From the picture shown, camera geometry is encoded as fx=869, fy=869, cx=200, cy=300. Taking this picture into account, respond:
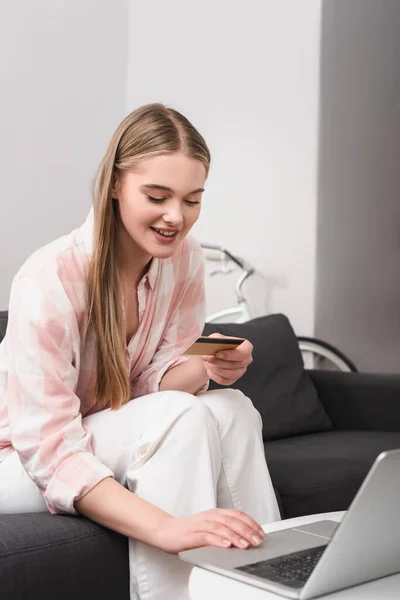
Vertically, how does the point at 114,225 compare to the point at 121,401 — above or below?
above

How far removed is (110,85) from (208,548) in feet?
10.1

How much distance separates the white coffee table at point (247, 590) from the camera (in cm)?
91

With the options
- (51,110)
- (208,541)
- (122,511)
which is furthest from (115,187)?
(51,110)

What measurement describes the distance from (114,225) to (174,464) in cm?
44

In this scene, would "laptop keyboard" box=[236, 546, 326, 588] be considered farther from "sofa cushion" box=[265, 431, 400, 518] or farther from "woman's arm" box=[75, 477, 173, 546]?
"sofa cushion" box=[265, 431, 400, 518]

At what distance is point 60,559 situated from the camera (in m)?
1.30

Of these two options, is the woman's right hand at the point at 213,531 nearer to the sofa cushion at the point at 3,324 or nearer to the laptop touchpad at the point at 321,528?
the laptop touchpad at the point at 321,528

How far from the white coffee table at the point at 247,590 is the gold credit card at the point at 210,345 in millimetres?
429

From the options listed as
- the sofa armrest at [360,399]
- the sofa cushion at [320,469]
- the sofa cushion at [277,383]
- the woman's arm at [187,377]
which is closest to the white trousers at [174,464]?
the woman's arm at [187,377]

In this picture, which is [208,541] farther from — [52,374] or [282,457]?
[282,457]

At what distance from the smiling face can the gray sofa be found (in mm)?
475

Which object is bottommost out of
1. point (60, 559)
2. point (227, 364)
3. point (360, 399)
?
point (360, 399)

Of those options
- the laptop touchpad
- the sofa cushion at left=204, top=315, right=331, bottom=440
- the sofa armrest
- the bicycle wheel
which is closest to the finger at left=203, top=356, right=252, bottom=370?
the laptop touchpad

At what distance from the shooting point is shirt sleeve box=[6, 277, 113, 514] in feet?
4.37
